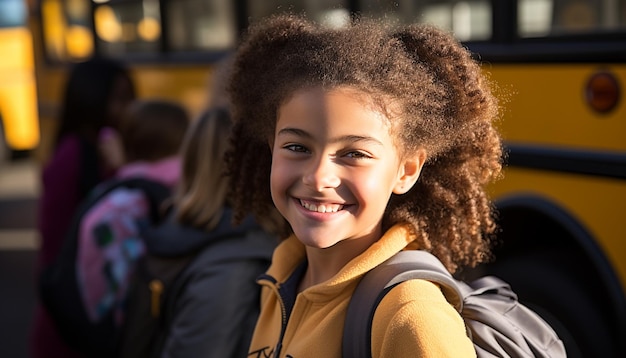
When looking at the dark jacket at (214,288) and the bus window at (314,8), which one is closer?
the dark jacket at (214,288)

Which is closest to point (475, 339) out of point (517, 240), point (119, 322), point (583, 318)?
point (119, 322)

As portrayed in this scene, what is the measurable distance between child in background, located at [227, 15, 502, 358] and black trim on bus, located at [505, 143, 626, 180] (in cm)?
110

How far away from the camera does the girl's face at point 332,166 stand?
142cm

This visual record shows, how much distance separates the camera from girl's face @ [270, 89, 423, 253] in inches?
56.0

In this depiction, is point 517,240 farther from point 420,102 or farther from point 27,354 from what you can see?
point 27,354

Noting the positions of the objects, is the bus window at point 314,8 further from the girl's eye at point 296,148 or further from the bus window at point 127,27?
the girl's eye at point 296,148

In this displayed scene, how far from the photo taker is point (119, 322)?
2.67m

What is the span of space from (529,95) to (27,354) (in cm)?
296

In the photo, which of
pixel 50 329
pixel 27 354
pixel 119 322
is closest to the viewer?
pixel 119 322

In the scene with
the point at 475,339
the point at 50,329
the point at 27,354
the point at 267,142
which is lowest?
the point at 27,354

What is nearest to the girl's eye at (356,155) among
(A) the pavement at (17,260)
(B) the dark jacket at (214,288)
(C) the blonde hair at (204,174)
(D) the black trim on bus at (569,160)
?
(B) the dark jacket at (214,288)

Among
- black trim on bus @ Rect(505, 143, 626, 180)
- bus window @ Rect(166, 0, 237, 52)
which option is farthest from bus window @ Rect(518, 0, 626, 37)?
bus window @ Rect(166, 0, 237, 52)

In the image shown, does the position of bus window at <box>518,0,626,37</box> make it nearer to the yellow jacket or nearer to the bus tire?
the bus tire

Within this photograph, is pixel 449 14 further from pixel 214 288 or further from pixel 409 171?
pixel 409 171
